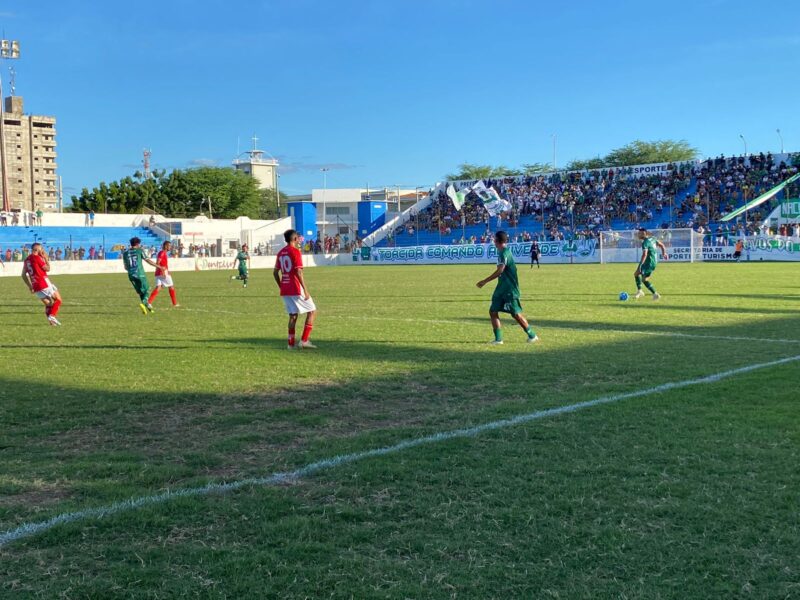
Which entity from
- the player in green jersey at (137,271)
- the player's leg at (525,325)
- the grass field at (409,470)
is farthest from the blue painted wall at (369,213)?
the grass field at (409,470)

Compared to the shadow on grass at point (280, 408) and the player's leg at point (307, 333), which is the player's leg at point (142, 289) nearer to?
the player's leg at point (307, 333)

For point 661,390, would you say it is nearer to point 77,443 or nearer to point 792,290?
point 77,443

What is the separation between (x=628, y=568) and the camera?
4055mm

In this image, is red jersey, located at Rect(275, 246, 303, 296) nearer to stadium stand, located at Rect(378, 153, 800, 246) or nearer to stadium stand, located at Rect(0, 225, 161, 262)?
stadium stand, located at Rect(0, 225, 161, 262)

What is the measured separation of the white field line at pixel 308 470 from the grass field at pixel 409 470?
88 mm

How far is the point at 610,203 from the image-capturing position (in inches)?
2402

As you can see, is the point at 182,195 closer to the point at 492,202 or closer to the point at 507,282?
the point at 492,202

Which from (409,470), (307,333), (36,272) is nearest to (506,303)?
(307,333)

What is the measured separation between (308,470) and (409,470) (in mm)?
745

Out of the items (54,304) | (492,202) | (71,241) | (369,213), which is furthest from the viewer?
(369,213)

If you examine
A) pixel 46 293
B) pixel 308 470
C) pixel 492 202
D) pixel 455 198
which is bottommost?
pixel 308 470

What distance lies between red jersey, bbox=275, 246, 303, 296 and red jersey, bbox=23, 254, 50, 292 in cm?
776

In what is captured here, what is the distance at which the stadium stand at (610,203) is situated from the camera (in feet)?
178

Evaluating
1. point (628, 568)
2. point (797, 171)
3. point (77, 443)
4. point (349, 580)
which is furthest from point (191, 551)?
point (797, 171)
